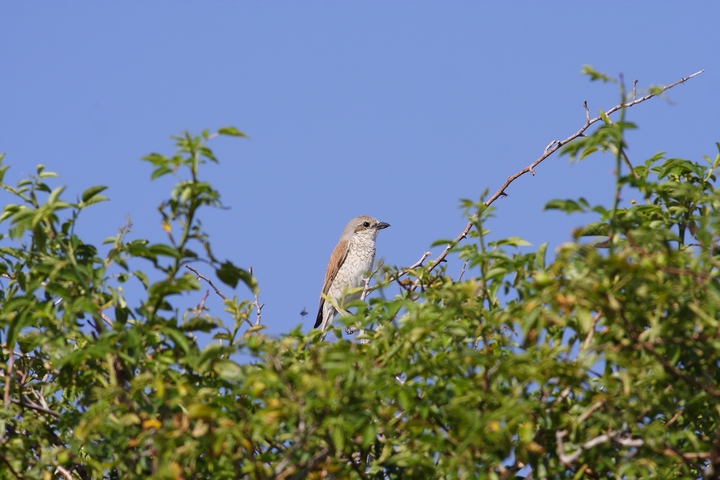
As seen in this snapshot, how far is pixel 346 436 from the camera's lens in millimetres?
2949

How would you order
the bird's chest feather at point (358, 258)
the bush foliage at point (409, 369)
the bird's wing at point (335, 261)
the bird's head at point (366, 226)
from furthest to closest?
the bird's head at point (366, 226)
the bird's wing at point (335, 261)
the bird's chest feather at point (358, 258)
the bush foliage at point (409, 369)

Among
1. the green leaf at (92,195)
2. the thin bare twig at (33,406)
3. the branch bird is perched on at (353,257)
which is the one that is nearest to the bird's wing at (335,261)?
A: the branch bird is perched on at (353,257)

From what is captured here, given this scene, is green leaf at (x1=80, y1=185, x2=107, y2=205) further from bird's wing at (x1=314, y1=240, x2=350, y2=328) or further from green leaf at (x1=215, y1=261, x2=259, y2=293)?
bird's wing at (x1=314, y1=240, x2=350, y2=328)

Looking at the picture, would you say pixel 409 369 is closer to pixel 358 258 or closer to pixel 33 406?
pixel 33 406

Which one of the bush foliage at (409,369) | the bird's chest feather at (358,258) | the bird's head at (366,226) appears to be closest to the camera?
the bush foliage at (409,369)

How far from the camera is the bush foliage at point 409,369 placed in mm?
2797

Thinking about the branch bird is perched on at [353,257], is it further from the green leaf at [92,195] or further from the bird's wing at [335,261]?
the green leaf at [92,195]

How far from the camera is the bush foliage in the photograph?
2.80 meters

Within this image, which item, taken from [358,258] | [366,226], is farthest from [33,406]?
[366,226]

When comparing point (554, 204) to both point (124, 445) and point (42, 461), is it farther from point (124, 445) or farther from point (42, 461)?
point (42, 461)

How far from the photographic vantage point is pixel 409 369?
318 cm

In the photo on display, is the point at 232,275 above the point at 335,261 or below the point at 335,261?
below

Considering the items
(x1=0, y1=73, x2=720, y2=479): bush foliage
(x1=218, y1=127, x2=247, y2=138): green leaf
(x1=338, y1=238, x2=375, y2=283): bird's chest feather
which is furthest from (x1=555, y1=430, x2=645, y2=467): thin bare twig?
(x1=338, y1=238, x2=375, y2=283): bird's chest feather

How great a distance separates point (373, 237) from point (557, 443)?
9452mm
